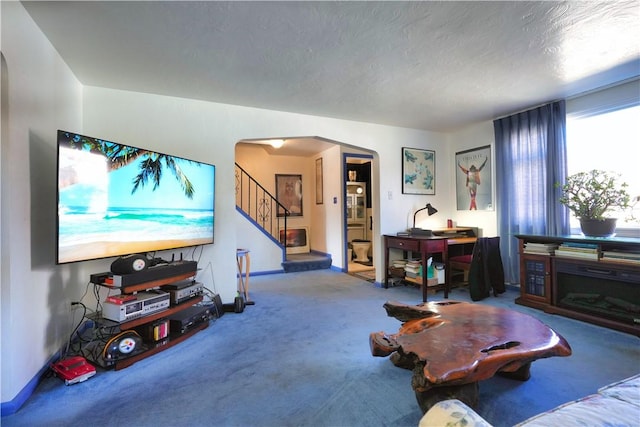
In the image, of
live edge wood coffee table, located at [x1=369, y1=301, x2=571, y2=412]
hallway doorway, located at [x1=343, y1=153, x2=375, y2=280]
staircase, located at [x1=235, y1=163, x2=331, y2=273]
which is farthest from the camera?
hallway doorway, located at [x1=343, y1=153, x2=375, y2=280]

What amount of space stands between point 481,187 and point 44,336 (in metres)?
4.93

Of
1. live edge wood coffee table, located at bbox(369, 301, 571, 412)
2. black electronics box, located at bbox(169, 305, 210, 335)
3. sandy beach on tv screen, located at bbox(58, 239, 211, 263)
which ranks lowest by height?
black electronics box, located at bbox(169, 305, 210, 335)

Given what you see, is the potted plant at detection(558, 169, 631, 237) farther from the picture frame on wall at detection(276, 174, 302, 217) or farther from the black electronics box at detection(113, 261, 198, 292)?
the picture frame on wall at detection(276, 174, 302, 217)

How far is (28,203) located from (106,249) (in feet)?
1.63

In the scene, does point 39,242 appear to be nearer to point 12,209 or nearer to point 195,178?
point 12,209

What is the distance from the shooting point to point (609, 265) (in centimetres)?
257

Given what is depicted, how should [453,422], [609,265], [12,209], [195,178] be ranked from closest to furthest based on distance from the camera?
1. [453,422]
2. [12,209]
3. [609,265]
4. [195,178]

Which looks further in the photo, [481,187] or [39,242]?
[481,187]

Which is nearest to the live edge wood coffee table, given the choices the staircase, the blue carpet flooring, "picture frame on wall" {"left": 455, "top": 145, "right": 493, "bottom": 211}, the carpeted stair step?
the blue carpet flooring

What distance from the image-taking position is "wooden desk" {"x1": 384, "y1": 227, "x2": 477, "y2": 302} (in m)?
3.52

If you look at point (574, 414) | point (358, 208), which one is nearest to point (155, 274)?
point (574, 414)

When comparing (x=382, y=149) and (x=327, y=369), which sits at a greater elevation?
(x=382, y=149)

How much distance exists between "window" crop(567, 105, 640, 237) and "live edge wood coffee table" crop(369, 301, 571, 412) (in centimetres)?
219

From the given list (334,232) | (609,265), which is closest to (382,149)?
(334,232)
